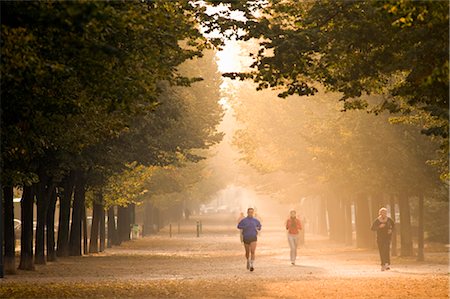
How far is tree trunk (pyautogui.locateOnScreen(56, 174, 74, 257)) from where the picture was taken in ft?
135

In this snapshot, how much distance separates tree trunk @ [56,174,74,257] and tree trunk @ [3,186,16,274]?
29.9 feet

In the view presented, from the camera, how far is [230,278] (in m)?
28.6

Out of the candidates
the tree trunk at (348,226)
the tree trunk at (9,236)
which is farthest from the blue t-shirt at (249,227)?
the tree trunk at (348,226)

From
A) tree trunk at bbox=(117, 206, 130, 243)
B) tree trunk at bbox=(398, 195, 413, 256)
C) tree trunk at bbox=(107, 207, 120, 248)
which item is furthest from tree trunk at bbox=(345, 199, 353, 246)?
tree trunk at bbox=(398, 195, 413, 256)

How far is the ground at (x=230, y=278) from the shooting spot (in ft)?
74.4

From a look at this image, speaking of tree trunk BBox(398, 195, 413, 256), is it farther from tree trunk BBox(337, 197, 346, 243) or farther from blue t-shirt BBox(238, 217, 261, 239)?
tree trunk BBox(337, 197, 346, 243)

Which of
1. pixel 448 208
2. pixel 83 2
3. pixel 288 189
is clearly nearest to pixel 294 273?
pixel 83 2

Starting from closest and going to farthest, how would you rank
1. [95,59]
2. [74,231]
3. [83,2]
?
[83,2] → [95,59] → [74,231]

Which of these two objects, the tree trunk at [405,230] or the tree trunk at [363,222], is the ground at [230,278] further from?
the tree trunk at [363,222]

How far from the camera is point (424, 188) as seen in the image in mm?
37781

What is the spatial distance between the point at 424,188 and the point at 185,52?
1854 cm

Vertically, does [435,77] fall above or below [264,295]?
above

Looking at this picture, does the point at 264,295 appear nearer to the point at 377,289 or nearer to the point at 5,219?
the point at 377,289

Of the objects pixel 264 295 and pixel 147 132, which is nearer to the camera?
pixel 264 295
